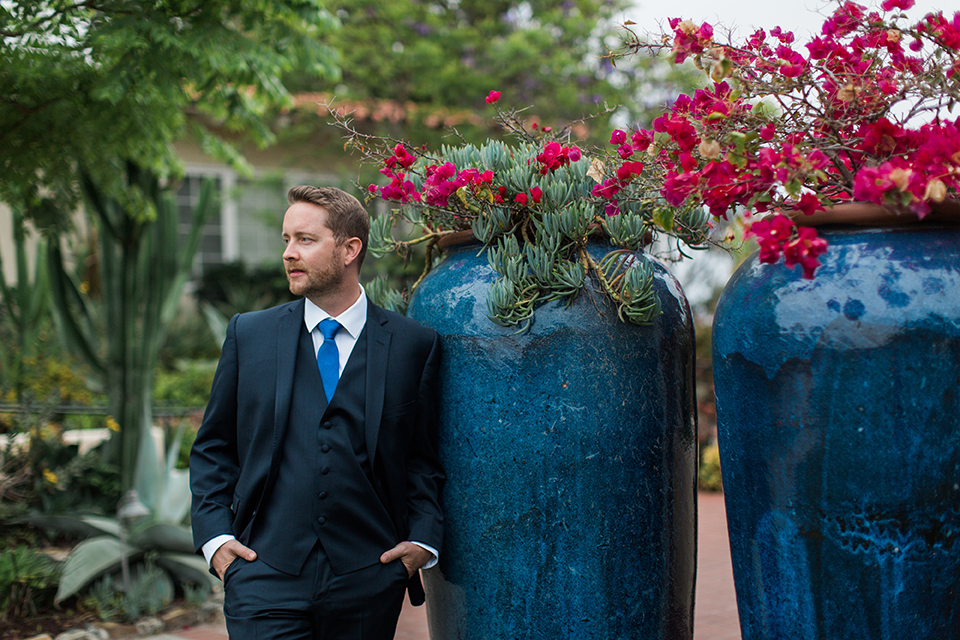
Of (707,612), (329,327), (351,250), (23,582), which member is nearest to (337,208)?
(351,250)

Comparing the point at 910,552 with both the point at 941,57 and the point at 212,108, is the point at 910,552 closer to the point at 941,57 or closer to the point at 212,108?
the point at 941,57

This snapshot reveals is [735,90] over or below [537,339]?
over

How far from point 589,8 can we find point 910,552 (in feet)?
32.9

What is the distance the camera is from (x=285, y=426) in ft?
7.39

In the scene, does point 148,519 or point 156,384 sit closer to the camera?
point 148,519

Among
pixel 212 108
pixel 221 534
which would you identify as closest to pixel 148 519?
pixel 212 108

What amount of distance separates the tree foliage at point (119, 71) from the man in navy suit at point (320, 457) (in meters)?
1.72

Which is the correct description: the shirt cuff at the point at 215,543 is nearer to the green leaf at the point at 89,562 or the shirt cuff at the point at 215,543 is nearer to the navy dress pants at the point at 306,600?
the navy dress pants at the point at 306,600

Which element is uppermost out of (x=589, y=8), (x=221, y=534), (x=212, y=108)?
(x=589, y=8)

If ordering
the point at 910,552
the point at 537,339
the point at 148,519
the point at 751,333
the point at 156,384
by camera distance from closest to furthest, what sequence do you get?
the point at 910,552, the point at 751,333, the point at 537,339, the point at 148,519, the point at 156,384

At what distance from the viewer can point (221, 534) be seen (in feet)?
7.35

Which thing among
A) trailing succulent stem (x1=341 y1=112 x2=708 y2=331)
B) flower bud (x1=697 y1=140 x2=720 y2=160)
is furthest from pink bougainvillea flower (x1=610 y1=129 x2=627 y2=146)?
flower bud (x1=697 y1=140 x2=720 y2=160)

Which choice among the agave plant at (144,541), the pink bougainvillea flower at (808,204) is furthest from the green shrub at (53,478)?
the pink bougainvillea flower at (808,204)

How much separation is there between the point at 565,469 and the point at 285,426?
2.55 feet
